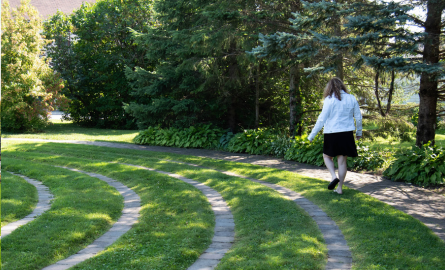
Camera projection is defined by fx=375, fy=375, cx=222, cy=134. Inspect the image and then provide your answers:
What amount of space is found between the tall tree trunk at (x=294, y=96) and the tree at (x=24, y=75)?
35.6 ft

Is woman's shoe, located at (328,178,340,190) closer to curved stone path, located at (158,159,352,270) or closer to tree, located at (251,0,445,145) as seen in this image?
curved stone path, located at (158,159,352,270)

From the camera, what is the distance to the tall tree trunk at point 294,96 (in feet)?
38.0

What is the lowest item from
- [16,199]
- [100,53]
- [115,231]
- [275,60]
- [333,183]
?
[115,231]

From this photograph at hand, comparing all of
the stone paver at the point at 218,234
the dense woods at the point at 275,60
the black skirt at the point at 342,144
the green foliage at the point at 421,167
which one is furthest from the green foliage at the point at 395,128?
the stone paver at the point at 218,234

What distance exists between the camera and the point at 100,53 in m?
21.3

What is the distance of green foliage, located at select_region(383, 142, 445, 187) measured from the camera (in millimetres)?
6898

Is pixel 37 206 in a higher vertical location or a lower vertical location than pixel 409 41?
lower

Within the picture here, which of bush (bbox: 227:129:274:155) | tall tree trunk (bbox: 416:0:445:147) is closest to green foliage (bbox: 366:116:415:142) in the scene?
tall tree trunk (bbox: 416:0:445:147)

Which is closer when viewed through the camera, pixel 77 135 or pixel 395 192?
pixel 395 192

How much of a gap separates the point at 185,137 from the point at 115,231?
8.61 metres

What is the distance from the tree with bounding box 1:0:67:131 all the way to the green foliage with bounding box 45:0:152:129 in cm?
329

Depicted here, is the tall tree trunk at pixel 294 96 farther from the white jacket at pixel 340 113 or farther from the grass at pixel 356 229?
the white jacket at pixel 340 113

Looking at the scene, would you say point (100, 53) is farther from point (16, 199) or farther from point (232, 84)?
point (16, 199)

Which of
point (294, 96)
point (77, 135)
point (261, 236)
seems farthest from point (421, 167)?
point (77, 135)
